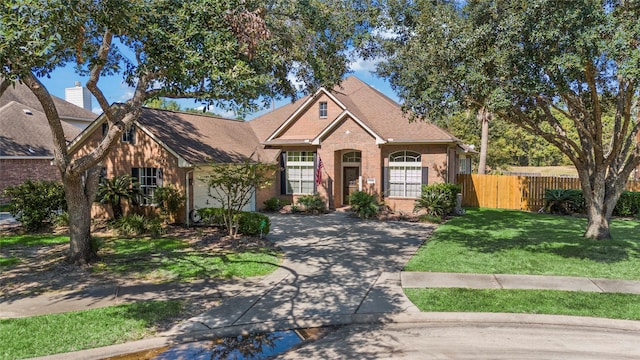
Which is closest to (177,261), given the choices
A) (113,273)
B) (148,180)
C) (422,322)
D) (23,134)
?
(113,273)

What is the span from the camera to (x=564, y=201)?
2064 centimetres

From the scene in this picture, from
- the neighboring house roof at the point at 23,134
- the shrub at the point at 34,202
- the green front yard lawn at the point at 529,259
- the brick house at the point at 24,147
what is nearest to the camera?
the green front yard lawn at the point at 529,259

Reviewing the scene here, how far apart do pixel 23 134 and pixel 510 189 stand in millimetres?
28675

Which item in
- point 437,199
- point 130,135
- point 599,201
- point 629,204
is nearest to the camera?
point 599,201

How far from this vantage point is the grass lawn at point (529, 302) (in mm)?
7531

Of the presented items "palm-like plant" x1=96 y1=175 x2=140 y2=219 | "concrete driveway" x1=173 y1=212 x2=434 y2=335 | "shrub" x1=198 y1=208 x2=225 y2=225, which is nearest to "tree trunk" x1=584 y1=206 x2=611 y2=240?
"concrete driveway" x1=173 y1=212 x2=434 y2=335

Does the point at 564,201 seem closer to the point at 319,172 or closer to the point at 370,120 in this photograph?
the point at 370,120

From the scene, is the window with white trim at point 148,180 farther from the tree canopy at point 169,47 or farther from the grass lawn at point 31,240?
the tree canopy at point 169,47

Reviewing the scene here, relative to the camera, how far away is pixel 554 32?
923cm

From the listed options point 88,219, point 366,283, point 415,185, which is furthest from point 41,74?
point 415,185

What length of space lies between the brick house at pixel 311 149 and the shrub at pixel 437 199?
42.9 inches

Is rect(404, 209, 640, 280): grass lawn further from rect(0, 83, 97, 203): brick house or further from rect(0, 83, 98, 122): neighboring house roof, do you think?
rect(0, 83, 98, 122): neighboring house roof

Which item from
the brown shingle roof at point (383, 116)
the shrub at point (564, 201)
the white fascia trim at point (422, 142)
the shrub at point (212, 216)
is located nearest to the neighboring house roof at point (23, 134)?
the shrub at point (212, 216)

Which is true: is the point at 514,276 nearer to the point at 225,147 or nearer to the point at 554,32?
the point at 554,32
